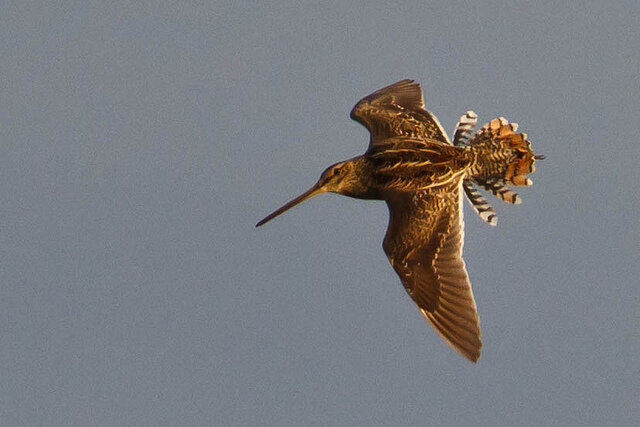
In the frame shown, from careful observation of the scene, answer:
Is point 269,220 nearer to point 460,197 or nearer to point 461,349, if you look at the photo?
point 460,197

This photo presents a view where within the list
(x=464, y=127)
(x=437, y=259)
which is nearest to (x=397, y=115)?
(x=464, y=127)

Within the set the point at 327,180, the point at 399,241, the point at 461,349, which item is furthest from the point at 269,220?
the point at 461,349

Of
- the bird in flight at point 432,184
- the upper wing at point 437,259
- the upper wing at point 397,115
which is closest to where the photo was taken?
the upper wing at point 437,259

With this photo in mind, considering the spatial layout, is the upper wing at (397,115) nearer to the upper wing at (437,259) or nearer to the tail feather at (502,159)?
the tail feather at (502,159)

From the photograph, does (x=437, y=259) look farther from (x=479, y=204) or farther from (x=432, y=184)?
(x=479, y=204)

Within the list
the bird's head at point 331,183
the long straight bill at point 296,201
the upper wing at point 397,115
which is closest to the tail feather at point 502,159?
the upper wing at point 397,115

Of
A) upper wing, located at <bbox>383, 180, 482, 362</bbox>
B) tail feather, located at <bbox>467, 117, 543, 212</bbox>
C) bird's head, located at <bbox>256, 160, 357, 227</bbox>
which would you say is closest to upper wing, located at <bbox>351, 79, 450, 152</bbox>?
bird's head, located at <bbox>256, 160, 357, 227</bbox>
